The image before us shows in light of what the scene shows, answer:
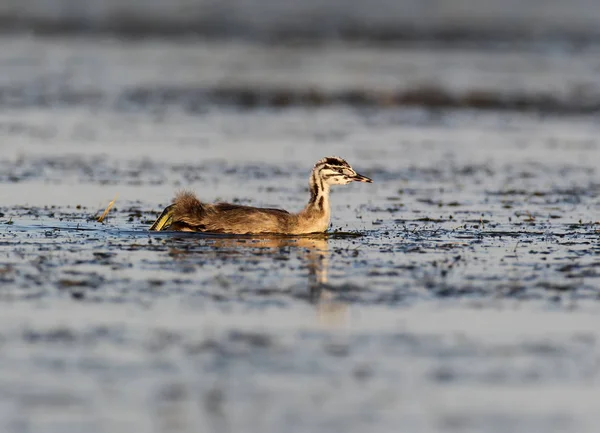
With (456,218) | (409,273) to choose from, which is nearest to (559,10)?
(456,218)

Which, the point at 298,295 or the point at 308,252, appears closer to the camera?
the point at 298,295

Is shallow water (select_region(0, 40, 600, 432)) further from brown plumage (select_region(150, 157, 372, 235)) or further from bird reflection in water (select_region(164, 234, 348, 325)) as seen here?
brown plumage (select_region(150, 157, 372, 235))

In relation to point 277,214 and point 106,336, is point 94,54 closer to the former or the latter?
point 277,214

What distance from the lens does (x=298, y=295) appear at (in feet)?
42.0

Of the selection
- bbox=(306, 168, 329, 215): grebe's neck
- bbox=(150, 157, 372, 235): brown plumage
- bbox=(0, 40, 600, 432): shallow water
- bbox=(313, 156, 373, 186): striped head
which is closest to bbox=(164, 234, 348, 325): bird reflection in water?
bbox=(0, 40, 600, 432): shallow water

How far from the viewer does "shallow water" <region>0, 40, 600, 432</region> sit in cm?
952

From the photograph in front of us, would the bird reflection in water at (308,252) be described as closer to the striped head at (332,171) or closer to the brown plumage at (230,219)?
the brown plumage at (230,219)

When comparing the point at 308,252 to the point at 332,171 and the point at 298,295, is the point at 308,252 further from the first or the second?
the point at 298,295

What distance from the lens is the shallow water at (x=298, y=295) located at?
31.2 feet

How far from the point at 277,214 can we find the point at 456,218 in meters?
2.70

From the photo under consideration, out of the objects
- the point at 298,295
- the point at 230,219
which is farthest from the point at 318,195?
the point at 298,295

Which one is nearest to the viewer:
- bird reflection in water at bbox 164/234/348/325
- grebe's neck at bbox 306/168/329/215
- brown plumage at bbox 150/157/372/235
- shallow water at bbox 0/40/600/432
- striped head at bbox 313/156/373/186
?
shallow water at bbox 0/40/600/432

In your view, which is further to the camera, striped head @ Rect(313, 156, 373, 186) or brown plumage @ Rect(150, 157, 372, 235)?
striped head @ Rect(313, 156, 373, 186)

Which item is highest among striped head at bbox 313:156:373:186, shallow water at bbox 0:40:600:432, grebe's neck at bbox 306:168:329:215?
striped head at bbox 313:156:373:186
